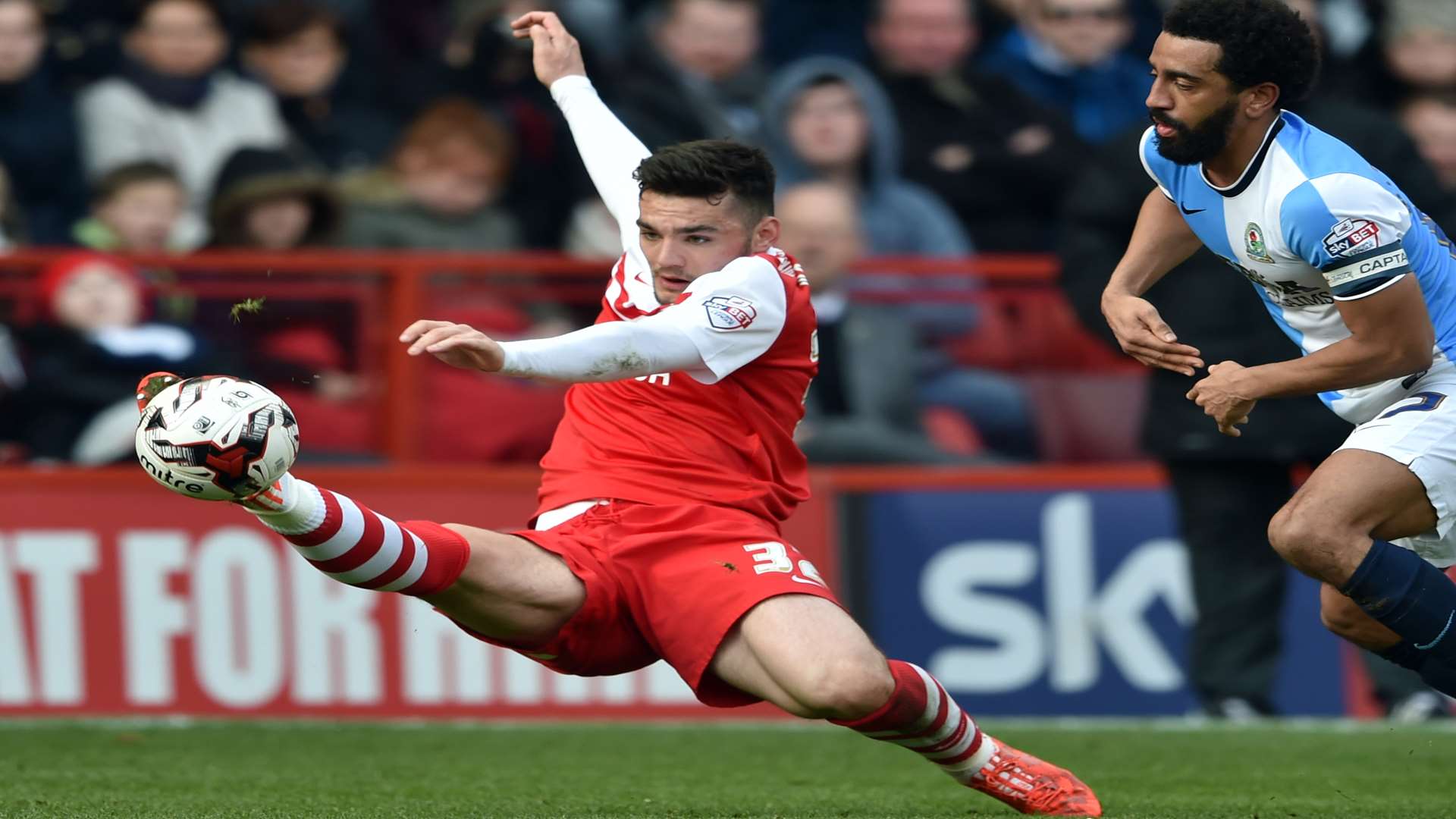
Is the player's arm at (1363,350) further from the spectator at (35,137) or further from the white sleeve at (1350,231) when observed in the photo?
the spectator at (35,137)

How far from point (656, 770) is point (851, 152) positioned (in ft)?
13.0

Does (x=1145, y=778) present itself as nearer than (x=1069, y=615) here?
Yes

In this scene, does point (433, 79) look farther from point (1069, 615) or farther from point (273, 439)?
point (273, 439)

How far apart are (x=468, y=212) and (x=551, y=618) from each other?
467cm

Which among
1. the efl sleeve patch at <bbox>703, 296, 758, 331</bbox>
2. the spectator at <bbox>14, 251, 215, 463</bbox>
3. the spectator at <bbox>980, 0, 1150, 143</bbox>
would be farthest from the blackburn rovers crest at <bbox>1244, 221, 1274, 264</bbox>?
the spectator at <bbox>980, 0, 1150, 143</bbox>

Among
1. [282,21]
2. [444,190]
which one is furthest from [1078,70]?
[282,21]

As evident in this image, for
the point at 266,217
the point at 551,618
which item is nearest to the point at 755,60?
the point at 266,217

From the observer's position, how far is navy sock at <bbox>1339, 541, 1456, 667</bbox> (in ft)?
18.0

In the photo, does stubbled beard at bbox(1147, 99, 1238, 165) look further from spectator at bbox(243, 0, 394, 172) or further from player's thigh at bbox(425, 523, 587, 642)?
spectator at bbox(243, 0, 394, 172)

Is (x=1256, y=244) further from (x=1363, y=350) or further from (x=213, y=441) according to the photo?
(x=213, y=441)

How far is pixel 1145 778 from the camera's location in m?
6.81

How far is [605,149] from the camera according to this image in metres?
6.18

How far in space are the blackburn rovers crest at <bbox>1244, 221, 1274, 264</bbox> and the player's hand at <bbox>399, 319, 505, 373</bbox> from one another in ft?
6.69

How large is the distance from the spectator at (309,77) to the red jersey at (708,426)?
4835mm
